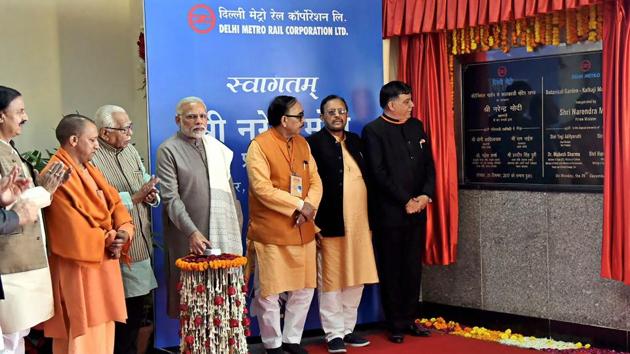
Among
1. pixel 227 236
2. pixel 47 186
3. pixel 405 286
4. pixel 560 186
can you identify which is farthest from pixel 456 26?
pixel 47 186

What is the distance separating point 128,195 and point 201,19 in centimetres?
137

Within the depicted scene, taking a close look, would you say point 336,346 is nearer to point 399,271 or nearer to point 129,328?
point 399,271

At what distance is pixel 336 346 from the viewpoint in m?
5.23

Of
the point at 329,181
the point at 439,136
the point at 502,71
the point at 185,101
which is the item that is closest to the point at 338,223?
the point at 329,181

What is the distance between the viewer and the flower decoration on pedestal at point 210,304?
4172 millimetres

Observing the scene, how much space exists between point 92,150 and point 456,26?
2.66 metres

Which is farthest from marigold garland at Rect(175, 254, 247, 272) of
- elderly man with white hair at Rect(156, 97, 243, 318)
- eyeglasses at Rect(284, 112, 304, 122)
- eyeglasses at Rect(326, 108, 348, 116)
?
eyeglasses at Rect(326, 108, 348, 116)

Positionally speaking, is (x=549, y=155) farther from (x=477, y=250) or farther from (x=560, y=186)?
(x=477, y=250)

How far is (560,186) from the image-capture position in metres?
5.39

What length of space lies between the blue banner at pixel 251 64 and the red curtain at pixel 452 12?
0.39 feet

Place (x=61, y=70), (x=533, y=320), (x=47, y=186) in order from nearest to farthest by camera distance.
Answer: (x=47, y=186) < (x=533, y=320) < (x=61, y=70)

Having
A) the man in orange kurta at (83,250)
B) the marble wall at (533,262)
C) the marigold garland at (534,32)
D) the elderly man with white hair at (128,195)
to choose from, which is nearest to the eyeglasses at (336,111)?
the marigold garland at (534,32)

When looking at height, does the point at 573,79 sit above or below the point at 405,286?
above

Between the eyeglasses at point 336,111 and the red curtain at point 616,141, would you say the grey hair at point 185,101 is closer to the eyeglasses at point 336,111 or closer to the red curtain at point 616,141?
the eyeglasses at point 336,111
